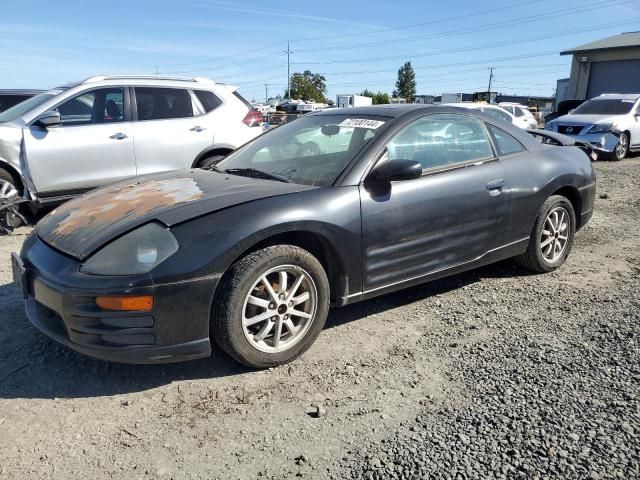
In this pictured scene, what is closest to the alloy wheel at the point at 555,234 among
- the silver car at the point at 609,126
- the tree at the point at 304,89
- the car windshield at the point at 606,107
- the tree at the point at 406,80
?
the silver car at the point at 609,126

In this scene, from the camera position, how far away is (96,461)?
2.34m

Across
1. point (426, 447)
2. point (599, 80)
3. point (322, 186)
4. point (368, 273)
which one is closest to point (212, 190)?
point (322, 186)

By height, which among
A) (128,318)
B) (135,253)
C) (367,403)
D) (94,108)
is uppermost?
(94,108)

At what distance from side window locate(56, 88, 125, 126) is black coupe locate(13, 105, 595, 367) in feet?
9.90

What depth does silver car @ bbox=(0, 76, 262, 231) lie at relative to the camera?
6.21 metres

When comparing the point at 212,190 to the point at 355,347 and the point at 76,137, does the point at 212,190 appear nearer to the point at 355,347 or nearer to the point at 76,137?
the point at 355,347

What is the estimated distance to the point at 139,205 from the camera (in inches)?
125

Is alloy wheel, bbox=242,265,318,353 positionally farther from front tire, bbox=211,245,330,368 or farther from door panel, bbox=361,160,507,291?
door panel, bbox=361,160,507,291

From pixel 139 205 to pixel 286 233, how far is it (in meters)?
0.86

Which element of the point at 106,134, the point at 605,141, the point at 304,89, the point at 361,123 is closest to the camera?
the point at 361,123

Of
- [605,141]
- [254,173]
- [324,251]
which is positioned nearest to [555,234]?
[324,251]

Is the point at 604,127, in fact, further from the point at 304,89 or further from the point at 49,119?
the point at 304,89

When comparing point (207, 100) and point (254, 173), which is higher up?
point (207, 100)

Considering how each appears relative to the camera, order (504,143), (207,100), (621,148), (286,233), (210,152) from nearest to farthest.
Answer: (286,233), (504,143), (210,152), (207,100), (621,148)
